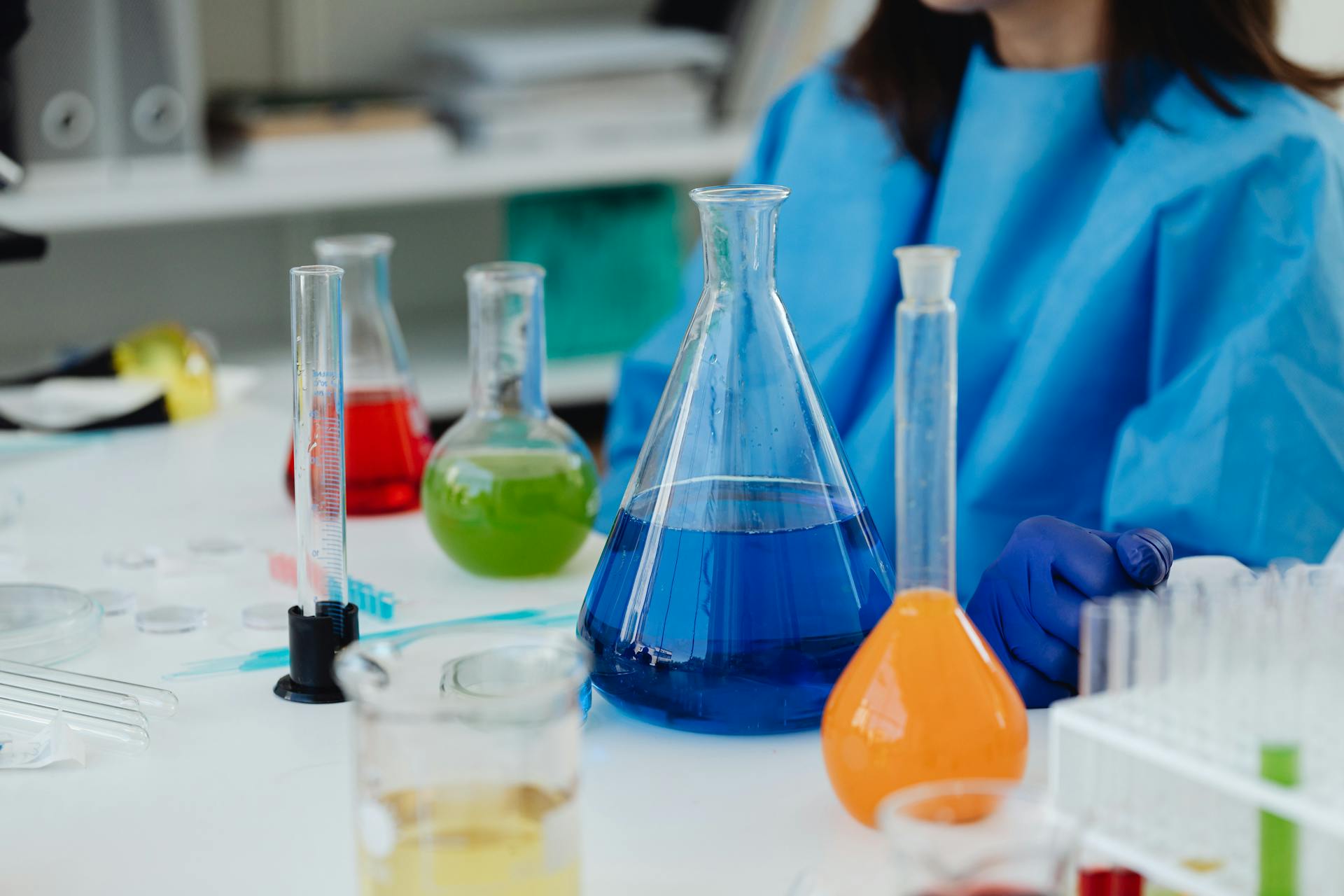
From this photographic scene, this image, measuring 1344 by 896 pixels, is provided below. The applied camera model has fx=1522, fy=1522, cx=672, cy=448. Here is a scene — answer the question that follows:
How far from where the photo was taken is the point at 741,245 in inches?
25.9

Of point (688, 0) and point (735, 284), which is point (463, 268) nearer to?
point (688, 0)

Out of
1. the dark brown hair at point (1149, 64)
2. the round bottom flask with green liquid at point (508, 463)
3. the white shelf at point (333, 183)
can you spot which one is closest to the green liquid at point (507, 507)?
the round bottom flask with green liquid at point (508, 463)

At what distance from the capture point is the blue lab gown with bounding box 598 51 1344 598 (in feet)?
3.39

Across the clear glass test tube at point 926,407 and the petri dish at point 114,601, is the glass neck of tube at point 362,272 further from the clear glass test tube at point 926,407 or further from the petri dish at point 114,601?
the clear glass test tube at point 926,407

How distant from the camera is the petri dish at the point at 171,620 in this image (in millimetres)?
800

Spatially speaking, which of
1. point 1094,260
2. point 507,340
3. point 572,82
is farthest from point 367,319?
point 572,82

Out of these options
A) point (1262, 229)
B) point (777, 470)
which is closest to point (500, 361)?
point (777, 470)

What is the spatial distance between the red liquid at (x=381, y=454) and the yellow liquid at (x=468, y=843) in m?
0.52

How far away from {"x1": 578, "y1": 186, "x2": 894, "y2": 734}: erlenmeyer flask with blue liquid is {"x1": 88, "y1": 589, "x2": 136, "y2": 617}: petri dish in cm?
30

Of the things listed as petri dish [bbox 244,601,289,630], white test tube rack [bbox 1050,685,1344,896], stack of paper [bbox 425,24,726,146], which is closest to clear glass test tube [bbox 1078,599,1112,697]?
white test tube rack [bbox 1050,685,1344,896]

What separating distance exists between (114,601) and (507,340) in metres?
0.26

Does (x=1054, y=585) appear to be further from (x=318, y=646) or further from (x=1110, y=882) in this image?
(x=318, y=646)

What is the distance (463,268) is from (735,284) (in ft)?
6.57

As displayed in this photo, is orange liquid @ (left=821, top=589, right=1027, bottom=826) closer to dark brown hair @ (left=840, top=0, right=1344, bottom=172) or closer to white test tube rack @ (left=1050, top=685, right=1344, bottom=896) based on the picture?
white test tube rack @ (left=1050, top=685, right=1344, bottom=896)
